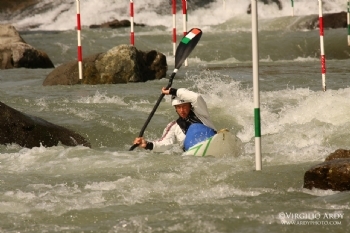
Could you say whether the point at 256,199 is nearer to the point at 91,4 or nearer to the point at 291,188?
the point at 291,188

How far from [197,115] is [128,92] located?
4100 millimetres

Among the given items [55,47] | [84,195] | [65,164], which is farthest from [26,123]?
[55,47]

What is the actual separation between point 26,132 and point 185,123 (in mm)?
1747

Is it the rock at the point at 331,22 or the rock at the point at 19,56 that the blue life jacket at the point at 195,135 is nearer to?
the rock at the point at 19,56

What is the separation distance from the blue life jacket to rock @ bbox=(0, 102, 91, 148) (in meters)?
1.55

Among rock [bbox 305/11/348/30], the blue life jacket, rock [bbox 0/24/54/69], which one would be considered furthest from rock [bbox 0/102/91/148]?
rock [bbox 305/11/348/30]

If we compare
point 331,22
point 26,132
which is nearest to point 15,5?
point 331,22

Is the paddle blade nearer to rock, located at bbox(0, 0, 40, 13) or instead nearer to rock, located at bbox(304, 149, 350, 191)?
rock, located at bbox(304, 149, 350, 191)

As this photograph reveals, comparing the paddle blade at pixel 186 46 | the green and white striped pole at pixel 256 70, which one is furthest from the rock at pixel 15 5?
the green and white striped pole at pixel 256 70

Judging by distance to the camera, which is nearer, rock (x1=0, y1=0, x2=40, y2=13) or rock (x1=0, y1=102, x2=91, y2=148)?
rock (x1=0, y1=102, x2=91, y2=148)

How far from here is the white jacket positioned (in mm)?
8336

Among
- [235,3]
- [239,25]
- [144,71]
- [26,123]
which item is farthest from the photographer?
[235,3]

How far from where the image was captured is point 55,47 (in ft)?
65.8

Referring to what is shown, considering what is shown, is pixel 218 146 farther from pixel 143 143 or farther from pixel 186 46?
pixel 186 46
